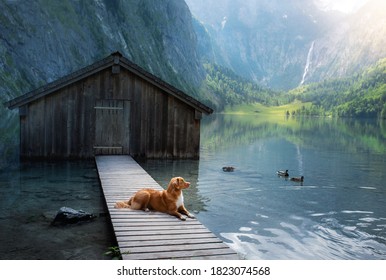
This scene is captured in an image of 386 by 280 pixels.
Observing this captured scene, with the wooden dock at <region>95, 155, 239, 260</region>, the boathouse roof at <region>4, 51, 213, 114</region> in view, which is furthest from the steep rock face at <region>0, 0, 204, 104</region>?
the wooden dock at <region>95, 155, 239, 260</region>

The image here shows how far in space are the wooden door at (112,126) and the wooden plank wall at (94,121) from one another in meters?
0.18

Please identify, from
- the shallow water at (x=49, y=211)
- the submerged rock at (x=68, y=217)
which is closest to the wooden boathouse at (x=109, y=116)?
the shallow water at (x=49, y=211)

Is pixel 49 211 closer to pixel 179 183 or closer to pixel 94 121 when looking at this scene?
pixel 179 183

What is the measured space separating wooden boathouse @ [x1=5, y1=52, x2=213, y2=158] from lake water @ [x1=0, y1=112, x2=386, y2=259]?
1.09 meters

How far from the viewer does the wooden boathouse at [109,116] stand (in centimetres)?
2284

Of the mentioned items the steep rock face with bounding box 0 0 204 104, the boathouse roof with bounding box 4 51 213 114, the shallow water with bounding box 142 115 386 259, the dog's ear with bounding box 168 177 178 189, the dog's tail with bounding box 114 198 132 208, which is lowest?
the shallow water with bounding box 142 115 386 259

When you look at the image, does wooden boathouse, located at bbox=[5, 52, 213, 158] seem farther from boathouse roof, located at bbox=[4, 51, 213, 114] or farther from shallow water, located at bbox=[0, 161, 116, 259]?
shallow water, located at bbox=[0, 161, 116, 259]

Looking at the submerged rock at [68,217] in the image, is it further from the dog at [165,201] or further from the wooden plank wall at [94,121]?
the wooden plank wall at [94,121]

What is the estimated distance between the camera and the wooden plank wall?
904 inches

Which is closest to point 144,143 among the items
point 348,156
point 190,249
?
point 190,249

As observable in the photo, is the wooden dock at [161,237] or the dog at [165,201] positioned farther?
the dog at [165,201]

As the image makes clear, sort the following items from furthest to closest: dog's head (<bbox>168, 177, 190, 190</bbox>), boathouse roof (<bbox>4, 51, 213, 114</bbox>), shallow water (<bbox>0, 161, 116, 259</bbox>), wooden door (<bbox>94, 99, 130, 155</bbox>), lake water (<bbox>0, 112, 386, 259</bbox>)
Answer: wooden door (<bbox>94, 99, 130, 155</bbox>) < boathouse roof (<bbox>4, 51, 213, 114</bbox>) < lake water (<bbox>0, 112, 386, 259</bbox>) < dog's head (<bbox>168, 177, 190, 190</bbox>) < shallow water (<bbox>0, 161, 116, 259</bbox>)

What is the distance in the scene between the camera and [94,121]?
23828 mm

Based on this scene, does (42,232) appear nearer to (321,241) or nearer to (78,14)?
(321,241)
